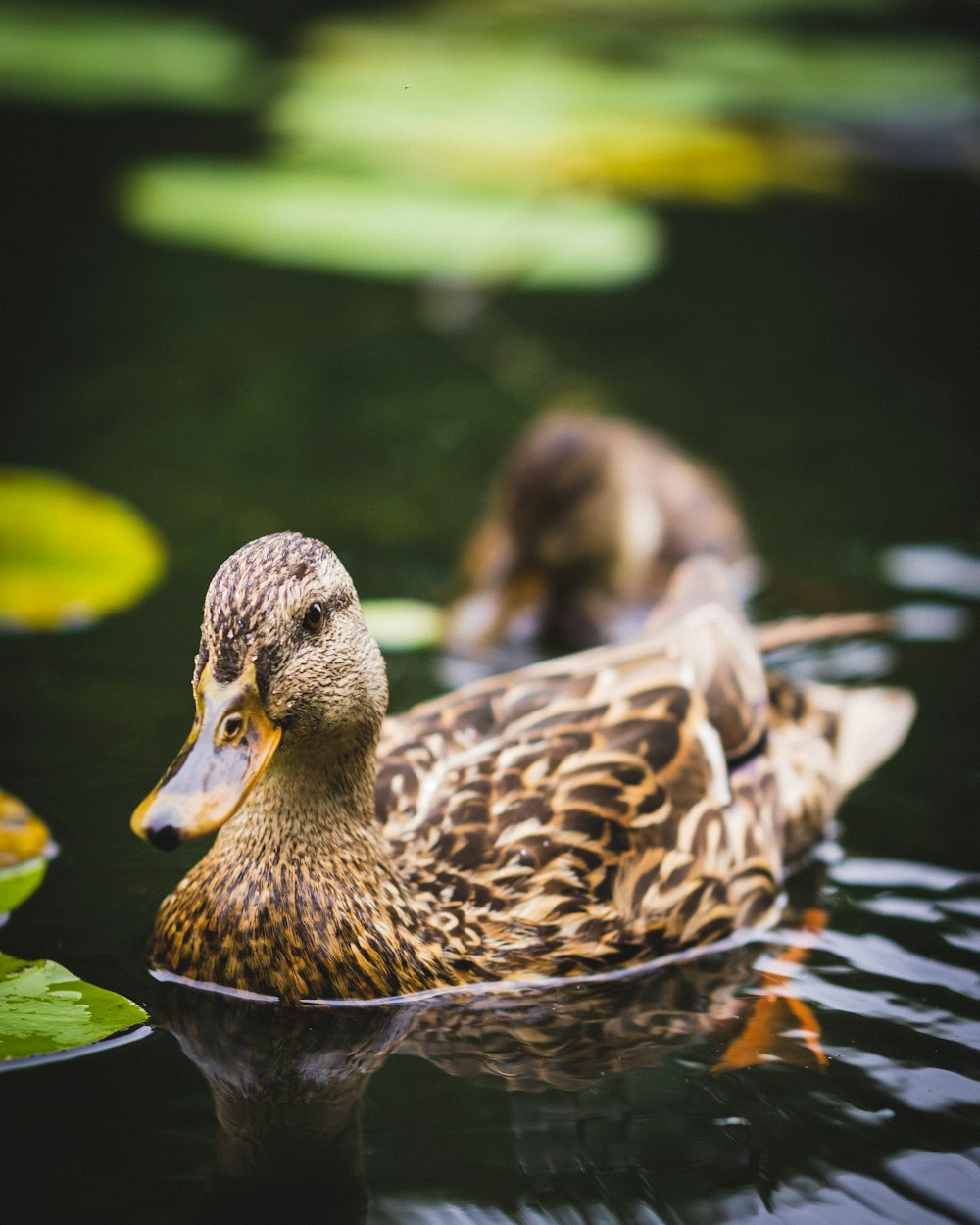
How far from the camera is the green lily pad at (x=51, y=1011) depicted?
Result: 2.86 meters

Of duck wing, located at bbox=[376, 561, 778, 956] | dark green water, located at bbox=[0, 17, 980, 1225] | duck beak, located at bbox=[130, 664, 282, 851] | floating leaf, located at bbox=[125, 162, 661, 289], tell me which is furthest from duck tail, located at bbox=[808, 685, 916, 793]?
floating leaf, located at bbox=[125, 162, 661, 289]

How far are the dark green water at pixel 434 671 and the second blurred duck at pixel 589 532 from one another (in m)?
0.22

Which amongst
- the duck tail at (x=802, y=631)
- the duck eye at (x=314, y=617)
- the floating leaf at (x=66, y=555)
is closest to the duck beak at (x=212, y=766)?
the duck eye at (x=314, y=617)

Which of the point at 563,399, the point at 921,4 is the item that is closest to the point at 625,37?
the point at 921,4

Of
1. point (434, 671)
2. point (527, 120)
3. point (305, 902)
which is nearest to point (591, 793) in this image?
point (305, 902)

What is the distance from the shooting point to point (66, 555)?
4855mm

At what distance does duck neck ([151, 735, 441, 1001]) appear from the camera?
3.15 meters

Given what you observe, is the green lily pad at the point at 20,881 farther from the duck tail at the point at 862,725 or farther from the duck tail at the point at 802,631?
the duck tail at the point at 862,725

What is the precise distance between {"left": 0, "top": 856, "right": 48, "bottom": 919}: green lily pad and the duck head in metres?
0.62

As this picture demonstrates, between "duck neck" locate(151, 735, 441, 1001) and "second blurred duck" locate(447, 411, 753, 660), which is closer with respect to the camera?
"duck neck" locate(151, 735, 441, 1001)

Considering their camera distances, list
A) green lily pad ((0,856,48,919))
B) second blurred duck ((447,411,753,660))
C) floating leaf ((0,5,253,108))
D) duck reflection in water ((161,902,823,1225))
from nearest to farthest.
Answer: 1. duck reflection in water ((161,902,823,1225))
2. green lily pad ((0,856,48,919))
3. second blurred duck ((447,411,753,660))
4. floating leaf ((0,5,253,108))

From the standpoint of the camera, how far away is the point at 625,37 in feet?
32.3

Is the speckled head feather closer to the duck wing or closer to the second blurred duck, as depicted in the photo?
the duck wing

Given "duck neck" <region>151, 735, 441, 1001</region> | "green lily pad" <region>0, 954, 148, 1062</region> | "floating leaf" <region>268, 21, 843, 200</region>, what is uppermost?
"floating leaf" <region>268, 21, 843, 200</region>
